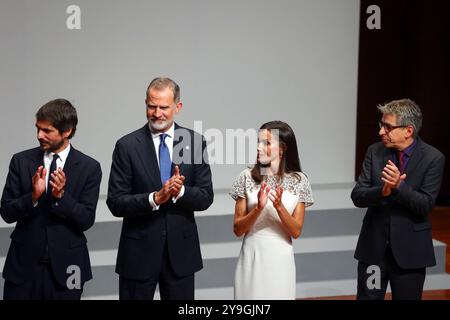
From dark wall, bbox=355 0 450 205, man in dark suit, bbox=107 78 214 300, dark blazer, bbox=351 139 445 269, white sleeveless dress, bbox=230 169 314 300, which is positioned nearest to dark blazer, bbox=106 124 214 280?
man in dark suit, bbox=107 78 214 300

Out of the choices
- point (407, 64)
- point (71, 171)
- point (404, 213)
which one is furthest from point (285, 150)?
point (407, 64)

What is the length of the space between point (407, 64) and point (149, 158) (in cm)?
524

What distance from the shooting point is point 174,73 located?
22.2ft

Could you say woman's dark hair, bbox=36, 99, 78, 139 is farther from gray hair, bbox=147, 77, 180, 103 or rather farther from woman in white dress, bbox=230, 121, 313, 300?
woman in white dress, bbox=230, 121, 313, 300

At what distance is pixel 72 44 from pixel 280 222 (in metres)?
3.24

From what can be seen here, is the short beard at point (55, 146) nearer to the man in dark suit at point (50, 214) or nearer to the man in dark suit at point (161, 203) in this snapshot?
the man in dark suit at point (50, 214)

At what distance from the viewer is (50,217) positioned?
148 inches

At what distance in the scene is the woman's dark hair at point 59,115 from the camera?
3678mm

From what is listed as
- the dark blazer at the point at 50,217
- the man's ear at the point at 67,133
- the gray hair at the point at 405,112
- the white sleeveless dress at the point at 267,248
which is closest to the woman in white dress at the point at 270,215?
the white sleeveless dress at the point at 267,248

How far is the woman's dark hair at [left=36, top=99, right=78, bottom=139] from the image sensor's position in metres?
3.68

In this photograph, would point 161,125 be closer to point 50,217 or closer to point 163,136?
point 163,136
